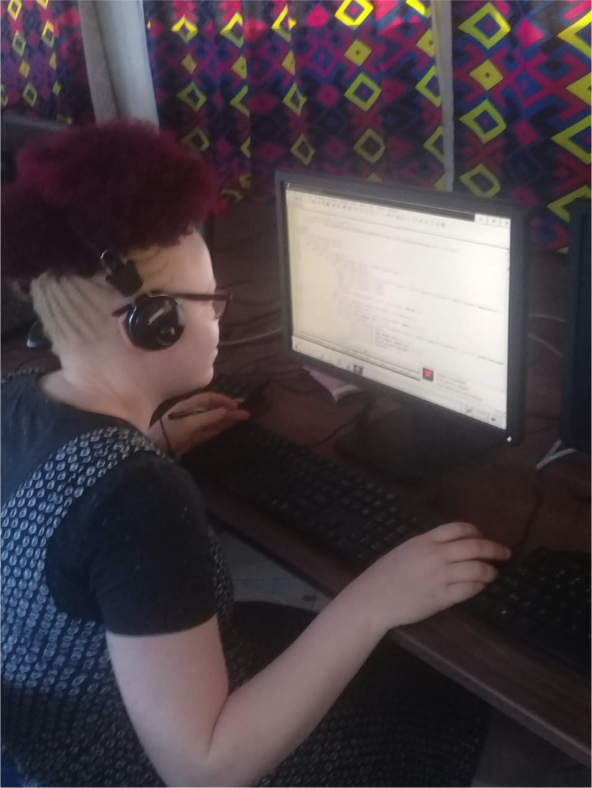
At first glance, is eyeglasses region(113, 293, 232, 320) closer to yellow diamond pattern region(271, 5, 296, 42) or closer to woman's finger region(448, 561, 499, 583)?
woman's finger region(448, 561, 499, 583)

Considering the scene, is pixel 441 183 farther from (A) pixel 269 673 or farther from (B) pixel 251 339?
(A) pixel 269 673

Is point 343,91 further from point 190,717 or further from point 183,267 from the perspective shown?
point 190,717

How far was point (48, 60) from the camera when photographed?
2.48m

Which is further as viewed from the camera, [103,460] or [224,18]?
[224,18]

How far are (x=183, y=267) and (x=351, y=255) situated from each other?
1.07ft

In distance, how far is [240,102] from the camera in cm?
186

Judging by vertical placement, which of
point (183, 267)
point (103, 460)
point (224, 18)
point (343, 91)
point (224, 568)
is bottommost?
point (224, 568)

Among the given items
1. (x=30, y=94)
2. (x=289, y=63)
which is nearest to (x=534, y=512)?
(x=289, y=63)

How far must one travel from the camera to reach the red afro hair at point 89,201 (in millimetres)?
773

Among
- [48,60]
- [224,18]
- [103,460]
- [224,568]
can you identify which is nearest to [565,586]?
[224,568]

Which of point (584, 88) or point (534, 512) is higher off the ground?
point (584, 88)

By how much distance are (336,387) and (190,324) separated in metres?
0.50

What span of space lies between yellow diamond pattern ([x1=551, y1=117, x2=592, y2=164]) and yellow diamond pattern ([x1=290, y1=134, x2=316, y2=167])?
59 centimetres

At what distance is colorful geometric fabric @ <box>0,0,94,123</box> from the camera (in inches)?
93.6
